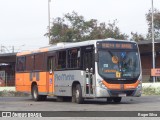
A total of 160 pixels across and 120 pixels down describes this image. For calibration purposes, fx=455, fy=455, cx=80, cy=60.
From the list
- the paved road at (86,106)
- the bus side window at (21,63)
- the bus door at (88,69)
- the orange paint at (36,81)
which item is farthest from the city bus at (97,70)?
the bus side window at (21,63)

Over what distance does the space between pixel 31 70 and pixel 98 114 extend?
40.5 feet

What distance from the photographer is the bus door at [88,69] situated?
21.7 metres

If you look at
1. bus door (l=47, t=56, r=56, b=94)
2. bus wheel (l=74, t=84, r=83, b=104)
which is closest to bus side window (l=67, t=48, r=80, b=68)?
bus wheel (l=74, t=84, r=83, b=104)

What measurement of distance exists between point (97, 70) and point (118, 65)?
1.11m

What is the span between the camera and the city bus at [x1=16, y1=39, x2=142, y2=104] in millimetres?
21422

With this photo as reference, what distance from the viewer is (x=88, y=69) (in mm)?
21875

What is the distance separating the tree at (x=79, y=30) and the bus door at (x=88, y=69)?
50.8 metres

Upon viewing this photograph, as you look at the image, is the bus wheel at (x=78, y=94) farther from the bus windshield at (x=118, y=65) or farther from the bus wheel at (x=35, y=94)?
the bus wheel at (x=35, y=94)

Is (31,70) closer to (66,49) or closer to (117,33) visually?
(66,49)

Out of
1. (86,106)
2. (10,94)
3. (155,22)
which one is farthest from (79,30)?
(86,106)

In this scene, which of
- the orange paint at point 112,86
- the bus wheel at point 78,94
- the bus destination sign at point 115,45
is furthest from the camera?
the bus wheel at point 78,94

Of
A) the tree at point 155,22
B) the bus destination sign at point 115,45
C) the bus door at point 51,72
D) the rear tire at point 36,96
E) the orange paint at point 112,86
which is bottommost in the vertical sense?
the rear tire at point 36,96

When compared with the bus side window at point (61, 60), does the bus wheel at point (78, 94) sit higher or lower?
lower

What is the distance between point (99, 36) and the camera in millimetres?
73312
